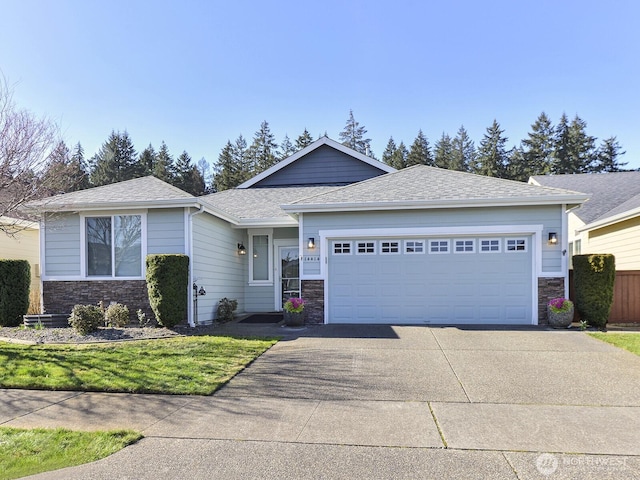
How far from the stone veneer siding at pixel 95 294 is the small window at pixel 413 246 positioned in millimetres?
6598

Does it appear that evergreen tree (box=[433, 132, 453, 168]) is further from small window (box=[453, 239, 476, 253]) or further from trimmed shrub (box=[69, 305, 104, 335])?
trimmed shrub (box=[69, 305, 104, 335])

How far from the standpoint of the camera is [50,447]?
3.56 meters

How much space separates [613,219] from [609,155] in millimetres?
37563

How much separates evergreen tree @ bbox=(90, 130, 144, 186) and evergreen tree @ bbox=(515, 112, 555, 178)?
42.2 m

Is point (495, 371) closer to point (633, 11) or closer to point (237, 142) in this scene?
point (633, 11)

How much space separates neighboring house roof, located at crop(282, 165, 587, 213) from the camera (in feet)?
32.0

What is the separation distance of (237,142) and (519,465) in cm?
4815

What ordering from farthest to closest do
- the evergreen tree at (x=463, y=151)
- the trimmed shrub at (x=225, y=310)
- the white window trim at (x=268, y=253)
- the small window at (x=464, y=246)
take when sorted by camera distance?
1. the evergreen tree at (x=463, y=151)
2. the white window trim at (x=268, y=253)
3. the trimmed shrub at (x=225, y=310)
4. the small window at (x=464, y=246)

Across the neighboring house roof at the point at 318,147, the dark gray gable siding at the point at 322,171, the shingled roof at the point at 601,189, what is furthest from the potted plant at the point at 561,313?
the dark gray gable siding at the point at 322,171

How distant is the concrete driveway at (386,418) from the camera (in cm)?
320

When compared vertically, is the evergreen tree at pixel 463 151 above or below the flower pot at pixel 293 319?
above

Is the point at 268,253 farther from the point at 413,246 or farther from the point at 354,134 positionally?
the point at 354,134

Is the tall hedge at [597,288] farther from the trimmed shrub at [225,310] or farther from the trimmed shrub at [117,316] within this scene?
the trimmed shrub at [117,316]

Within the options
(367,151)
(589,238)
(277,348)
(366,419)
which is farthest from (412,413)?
(367,151)
